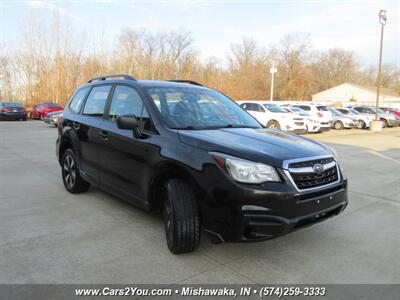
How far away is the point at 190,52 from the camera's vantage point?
5684cm

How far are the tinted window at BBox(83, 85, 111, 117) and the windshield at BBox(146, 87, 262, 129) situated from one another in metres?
0.96

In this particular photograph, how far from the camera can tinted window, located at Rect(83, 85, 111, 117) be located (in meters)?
4.63

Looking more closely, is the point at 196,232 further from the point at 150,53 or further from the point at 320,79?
the point at 320,79

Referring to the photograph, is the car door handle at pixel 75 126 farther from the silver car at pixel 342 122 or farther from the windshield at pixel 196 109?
the silver car at pixel 342 122

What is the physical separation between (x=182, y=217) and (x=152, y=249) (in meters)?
0.67

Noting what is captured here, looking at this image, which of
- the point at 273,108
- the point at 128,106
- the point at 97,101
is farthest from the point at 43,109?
the point at 128,106

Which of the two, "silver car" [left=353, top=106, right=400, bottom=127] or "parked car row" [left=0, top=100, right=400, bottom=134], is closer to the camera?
"parked car row" [left=0, top=100, right=400, bottom=134]

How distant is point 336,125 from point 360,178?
17734 millimetres

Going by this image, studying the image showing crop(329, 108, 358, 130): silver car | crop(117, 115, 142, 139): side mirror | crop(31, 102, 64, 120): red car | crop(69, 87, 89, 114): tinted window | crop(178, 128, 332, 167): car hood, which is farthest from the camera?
crop(31, 102, 64, 120): red car

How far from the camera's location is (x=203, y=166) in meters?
3.01

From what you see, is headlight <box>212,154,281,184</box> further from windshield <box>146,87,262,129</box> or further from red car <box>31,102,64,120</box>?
red car <box>31,102,64,120</box>

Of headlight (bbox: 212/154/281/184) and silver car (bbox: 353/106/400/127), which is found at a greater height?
headlight (bbox: 212/154/281/184)

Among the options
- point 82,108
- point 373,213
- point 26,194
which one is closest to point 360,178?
point 373,213

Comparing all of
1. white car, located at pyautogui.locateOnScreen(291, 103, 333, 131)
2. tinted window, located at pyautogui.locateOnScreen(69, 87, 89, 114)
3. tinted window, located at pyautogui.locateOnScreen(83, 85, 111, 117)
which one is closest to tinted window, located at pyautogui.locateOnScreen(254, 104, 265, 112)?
white car, located at pyautogui.locateOnScreen(291, 103, 333, 131)
